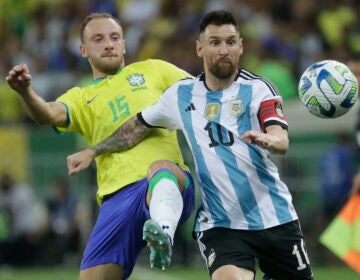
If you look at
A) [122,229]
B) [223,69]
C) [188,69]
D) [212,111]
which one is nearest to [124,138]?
[122,229]

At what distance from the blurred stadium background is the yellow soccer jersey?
6.46 meters

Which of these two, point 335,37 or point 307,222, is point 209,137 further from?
point 335,37

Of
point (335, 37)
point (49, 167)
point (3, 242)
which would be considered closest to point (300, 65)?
point (335, 37)

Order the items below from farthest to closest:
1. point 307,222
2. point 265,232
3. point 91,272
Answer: point 307,222, point 91,272, point 265,232

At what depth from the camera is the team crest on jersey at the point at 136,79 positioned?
29.5ft

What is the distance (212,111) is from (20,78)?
4.68 ft

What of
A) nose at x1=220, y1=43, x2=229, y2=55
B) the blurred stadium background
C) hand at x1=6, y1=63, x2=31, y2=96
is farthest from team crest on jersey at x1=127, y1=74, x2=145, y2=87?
the blurred stadium background

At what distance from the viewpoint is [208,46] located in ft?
26.2

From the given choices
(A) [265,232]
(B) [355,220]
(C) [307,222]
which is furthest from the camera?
(C) [307,222]

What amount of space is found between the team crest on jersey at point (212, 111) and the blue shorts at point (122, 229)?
75 centimetres

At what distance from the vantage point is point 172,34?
64.2ft

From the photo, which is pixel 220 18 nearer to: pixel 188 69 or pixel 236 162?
pixel 236 162

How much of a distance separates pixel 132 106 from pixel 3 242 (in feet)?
30.5

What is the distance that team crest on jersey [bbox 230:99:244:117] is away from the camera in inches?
311
